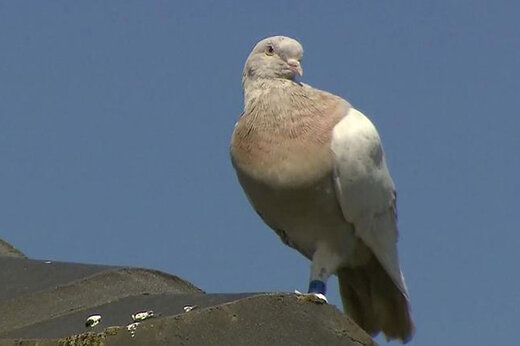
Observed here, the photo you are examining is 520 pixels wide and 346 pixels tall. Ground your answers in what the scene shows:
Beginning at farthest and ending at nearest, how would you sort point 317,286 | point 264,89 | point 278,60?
point 278,60 → point 264,89 → point 317,286

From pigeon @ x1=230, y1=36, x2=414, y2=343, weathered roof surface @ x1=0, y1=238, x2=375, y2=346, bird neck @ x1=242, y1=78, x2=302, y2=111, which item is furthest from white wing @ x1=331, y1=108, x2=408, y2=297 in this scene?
weathered roof surface @ x1=0, y1=238, x2=375, y2=346

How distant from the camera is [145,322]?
4285 millimetres

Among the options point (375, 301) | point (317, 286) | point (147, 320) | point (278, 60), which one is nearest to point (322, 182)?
point (317, 286)

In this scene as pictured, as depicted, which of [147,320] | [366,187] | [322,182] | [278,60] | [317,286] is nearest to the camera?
[147,320]

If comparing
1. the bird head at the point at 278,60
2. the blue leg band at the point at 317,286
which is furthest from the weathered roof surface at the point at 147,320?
the bird head at the point at 278,60

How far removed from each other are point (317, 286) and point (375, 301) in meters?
1.20

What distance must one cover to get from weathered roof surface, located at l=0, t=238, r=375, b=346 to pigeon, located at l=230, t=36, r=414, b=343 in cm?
182

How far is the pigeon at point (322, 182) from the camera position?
24.9 ft

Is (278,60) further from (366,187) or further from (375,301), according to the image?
(375,301)

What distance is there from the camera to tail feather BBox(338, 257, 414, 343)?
27.7 ft

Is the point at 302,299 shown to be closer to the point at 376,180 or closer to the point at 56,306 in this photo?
the point at 56,306

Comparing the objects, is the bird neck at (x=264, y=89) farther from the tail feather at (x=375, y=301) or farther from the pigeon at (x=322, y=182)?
the tail feather at (x=375, y=301)

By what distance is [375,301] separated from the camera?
8547 millimetres

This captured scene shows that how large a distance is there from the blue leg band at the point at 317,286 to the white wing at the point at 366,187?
0.51 meters
